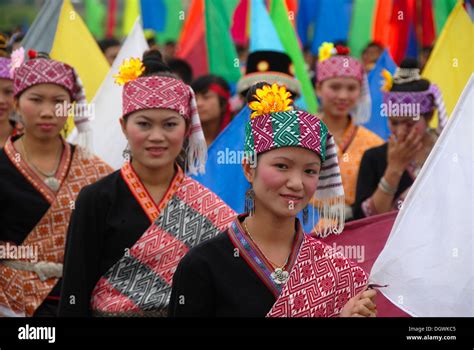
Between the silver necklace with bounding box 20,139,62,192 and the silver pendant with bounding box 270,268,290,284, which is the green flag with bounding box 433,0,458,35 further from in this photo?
the silver pendant with bounding box 270,268,290,284

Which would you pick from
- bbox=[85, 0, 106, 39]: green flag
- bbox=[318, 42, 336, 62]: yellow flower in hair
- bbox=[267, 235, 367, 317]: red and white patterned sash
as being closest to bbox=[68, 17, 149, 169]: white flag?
bbox=[318, 42, 336, 62]: yellow flower in hair

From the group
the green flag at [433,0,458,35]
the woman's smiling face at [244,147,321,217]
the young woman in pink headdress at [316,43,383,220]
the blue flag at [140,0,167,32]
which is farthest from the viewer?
the blue flag at [140,0,167,32]

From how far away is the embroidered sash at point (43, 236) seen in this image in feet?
19.4

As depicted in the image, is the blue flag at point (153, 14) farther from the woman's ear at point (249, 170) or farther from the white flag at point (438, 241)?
the white flag at point (438, 241)

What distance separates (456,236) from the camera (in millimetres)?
4516

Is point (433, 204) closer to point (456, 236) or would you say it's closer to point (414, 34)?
point (456, 236)

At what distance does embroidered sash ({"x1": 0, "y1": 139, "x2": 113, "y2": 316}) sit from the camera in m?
5.92

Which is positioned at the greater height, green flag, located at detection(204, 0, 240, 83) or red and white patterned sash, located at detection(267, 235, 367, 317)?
green flag, located at detection(204, 0, 240, 83)

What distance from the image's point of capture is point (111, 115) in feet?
25.8

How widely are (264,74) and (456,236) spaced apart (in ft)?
12.8

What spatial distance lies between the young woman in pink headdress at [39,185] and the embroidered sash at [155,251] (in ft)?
2.42

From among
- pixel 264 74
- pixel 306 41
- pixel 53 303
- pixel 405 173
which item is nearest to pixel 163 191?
pixel 53 303

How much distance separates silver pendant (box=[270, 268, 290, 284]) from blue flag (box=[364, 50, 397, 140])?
451cm

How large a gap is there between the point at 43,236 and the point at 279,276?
2020 mm
